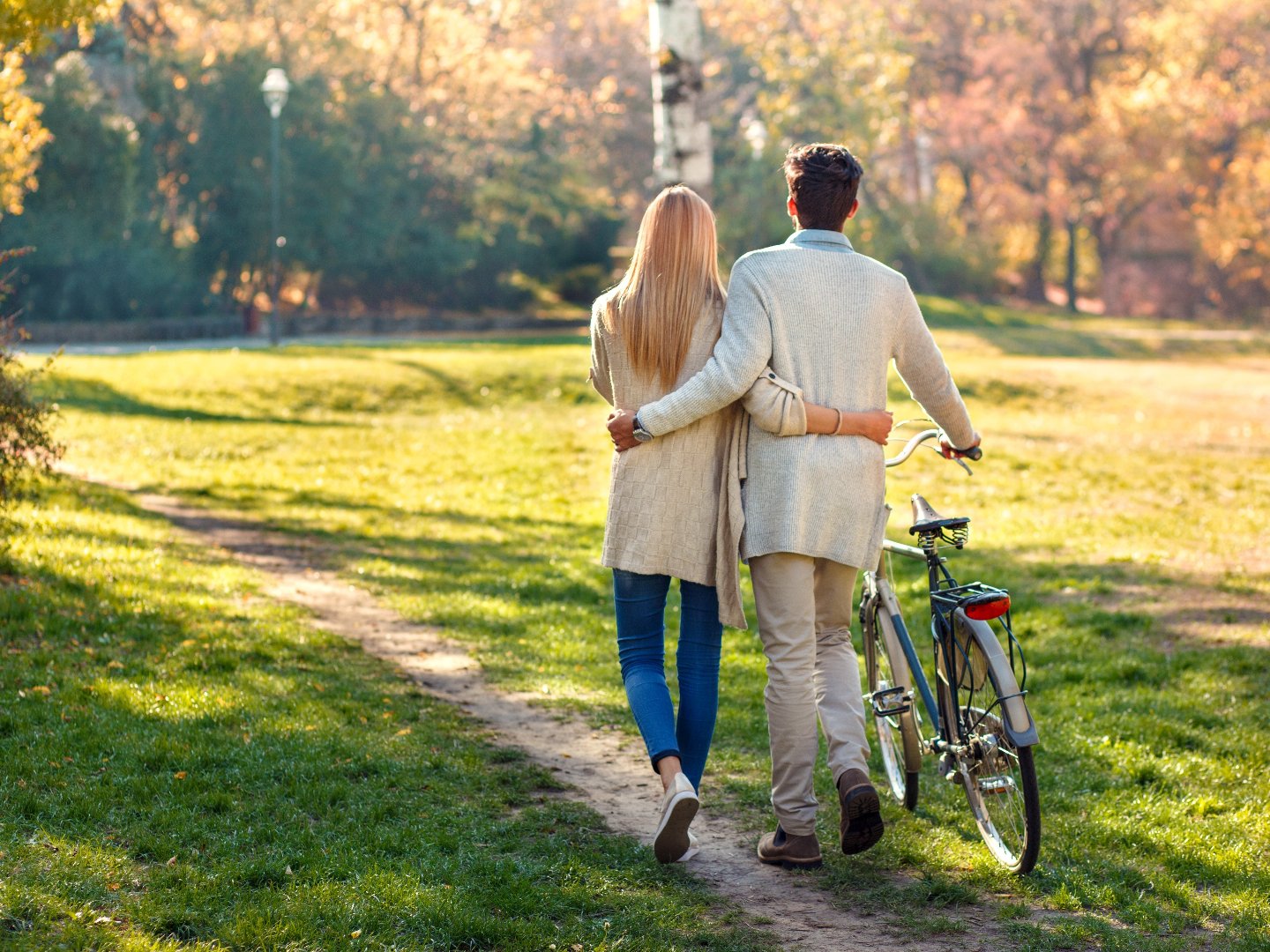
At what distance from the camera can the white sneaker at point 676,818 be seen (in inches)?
165

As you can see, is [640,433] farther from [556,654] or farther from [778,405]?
[556,654]

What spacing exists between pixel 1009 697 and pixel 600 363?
5.33 ft

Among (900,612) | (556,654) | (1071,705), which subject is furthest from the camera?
(556,654)

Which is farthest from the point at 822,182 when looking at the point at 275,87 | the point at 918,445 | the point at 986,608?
the point at 275,87

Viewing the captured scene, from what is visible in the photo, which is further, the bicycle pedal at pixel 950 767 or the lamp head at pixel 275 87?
the lamp head at pixel 275 87

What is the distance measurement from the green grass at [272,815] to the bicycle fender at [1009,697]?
37.9 inches

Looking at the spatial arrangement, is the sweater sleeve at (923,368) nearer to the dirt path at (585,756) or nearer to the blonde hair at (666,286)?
the blonde hair at (666,286)

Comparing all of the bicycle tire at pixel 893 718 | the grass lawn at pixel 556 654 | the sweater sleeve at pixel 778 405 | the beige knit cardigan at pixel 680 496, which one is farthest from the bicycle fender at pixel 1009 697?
the sweater sleeve at pixel 778 405

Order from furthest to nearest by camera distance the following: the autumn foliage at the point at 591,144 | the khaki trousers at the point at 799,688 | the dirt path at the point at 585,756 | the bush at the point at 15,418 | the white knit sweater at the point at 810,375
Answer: the autumn foliage at the point at 591,144 → the bush at the point at 15,418 → the khaki trousers at the point at 799,688 → the white knit sweater at the point at 810,375 → the dirt path at the point at 585,756

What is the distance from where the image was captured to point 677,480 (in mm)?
4398

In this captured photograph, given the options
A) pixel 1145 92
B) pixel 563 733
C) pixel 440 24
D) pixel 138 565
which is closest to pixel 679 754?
pixel 563 733

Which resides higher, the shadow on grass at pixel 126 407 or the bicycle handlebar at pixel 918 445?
the bicycle handlebar at pixel 918 445

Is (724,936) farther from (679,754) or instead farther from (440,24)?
(440,24)

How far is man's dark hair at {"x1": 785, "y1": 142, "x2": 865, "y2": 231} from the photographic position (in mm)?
4324
